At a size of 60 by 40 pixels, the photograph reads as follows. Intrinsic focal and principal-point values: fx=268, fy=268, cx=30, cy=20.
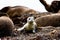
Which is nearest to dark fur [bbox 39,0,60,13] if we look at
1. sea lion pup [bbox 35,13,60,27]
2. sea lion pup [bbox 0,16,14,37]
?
sea lion pup [bbox 35,13,60,27]

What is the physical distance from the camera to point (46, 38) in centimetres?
611

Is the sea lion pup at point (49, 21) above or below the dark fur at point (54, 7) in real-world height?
above

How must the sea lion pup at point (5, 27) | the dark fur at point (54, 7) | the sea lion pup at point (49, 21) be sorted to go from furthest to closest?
the dark fur at point (54, 7), the sea lion pup at point (49, 21), the sea lion pup at point (5, 27)

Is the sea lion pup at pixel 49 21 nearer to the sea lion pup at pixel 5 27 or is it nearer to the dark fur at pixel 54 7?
the sea lion pup at pixel 5 27

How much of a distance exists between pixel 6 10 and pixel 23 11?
45.2 inches

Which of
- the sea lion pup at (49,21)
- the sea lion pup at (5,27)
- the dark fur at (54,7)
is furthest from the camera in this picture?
the dark fur at (54,7)

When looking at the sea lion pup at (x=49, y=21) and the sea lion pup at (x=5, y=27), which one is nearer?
the sea lion pup at (x=5, y=27)

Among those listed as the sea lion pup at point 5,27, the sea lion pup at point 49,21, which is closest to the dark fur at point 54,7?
the sea lion pup at point 49,21

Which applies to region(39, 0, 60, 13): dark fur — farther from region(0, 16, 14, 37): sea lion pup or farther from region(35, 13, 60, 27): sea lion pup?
region(0, 16, 14, 37): sea lion pup

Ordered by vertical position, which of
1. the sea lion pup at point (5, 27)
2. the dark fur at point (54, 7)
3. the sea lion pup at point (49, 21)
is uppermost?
the sea lion pup at point (5, 27)

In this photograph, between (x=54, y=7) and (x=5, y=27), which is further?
(x=54, y=7)

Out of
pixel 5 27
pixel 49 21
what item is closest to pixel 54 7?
pixel 49 21

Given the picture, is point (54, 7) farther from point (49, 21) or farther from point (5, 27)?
point (5, 27)

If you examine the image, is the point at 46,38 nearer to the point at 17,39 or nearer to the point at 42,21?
the point at 17,39
